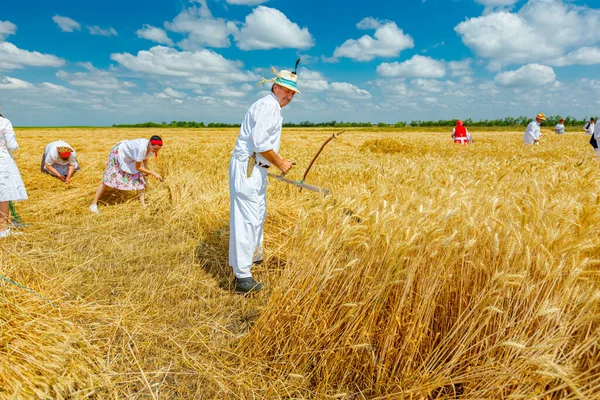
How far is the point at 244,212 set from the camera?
10.0 feet

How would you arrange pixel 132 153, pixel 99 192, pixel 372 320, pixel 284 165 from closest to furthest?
pixel 372 320 < pixel 284 165 < pixel 132 153 < pixel 99 192

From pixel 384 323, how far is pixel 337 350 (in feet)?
0.99

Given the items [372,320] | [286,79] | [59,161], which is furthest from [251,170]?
[59,161]

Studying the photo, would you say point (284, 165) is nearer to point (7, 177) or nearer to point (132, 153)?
point (132, 153)

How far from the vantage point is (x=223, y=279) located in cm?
343

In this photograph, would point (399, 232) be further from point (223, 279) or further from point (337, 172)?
point (337, 172)

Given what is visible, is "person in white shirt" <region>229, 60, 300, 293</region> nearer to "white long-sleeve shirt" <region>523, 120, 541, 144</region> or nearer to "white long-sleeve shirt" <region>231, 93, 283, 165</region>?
"white long-sleeve shirt" <region>231, 93, 283, 165</region>

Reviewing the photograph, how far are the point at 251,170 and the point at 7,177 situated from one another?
11.0ft

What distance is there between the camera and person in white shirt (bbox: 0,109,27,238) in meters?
4.12

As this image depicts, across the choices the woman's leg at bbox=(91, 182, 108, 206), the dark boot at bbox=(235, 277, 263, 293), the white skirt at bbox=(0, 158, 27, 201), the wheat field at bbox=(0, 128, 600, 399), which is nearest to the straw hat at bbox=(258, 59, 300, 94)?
the wheat field at bbox=(0, 128, 600, 399)

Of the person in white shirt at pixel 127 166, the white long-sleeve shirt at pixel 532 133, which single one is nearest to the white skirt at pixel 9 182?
the person in white shirt at pixel 127 166

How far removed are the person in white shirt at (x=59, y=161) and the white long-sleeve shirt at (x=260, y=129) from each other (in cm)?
473

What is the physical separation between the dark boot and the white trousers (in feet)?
0.14

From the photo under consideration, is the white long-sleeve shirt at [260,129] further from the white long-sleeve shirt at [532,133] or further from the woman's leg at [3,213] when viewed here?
the white long-sleeve shirt at [532,133]
